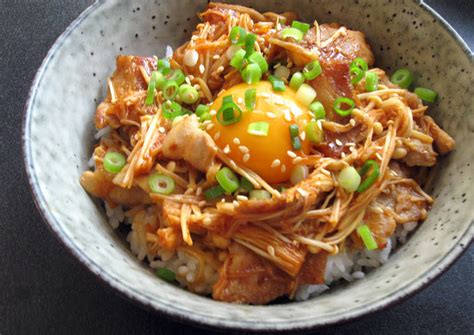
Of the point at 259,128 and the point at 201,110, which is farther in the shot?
the point at 201,110

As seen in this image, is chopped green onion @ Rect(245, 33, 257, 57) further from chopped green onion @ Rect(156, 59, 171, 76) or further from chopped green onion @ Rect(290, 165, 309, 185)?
chopped green onion @ Rect(290, 165, 309, 185)

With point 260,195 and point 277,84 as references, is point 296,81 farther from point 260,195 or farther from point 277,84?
point 260,195

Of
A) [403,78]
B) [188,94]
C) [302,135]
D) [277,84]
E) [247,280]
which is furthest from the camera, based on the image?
[403,78]

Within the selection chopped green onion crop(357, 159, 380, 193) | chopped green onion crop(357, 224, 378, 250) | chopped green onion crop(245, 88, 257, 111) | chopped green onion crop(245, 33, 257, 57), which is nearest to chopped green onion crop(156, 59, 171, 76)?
chopped green onion crop(245, 33, 257, 57)

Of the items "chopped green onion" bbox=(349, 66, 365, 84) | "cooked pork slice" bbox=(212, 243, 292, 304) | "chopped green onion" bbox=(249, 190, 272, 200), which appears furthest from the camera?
"chopped green onion" bbox=(349, 66, 365, 84)

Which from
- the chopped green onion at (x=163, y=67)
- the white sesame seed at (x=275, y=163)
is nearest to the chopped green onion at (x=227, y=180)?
the white sesame seed at (x=275, y=163)

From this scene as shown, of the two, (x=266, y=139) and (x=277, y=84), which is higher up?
(x=277, y=84)

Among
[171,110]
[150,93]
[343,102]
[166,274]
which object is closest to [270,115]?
[343,102]
